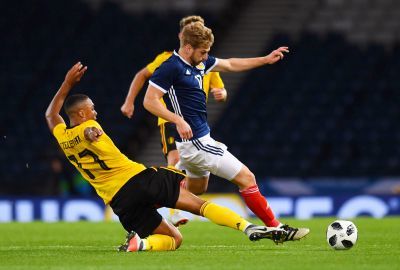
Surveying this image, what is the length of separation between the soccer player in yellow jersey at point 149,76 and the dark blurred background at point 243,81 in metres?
7.68

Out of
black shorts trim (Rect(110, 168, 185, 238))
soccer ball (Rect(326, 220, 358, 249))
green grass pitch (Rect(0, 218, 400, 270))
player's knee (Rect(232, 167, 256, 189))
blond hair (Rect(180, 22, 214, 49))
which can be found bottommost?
green grass pitch (Rect(0, 218, 400, 270))

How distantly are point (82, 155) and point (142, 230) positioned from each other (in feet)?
2.89

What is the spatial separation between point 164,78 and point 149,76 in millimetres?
2010

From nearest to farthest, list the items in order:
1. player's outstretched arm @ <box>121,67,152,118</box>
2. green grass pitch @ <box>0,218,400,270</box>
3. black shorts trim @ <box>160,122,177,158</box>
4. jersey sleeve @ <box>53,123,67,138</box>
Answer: green grass pitch @ <box>0,218,400,270</box>, jersey sleeve @ <box>53,123,67,138</box>, player's outstretched arm @ <box>121,67,152,118</box>, black shorts trim @ <box>160,122,177,158</box>

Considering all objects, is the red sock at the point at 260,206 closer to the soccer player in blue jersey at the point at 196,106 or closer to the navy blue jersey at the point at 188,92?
the soccer player in blue jersey at the point at 196,106

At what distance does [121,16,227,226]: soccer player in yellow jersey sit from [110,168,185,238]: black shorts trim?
60.3 inches

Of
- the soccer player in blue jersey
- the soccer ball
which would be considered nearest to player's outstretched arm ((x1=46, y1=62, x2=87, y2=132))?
the soccer player in blue jersey

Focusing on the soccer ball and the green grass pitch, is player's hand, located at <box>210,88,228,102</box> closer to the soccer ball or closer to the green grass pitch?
the green grass pitch

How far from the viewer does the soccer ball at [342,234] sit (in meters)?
8.70

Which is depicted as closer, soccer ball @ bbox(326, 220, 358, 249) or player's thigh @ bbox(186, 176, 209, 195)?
soccer ball @ bbox(326, 220, 358, 249)

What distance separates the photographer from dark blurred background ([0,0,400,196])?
20750 mm

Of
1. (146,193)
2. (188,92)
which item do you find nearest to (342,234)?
(146,193)

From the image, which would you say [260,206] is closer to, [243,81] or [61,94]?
[61,94]

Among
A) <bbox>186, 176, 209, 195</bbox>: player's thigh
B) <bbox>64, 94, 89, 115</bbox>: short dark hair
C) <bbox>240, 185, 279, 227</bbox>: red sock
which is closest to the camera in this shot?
<bbox>64, 94, 89, 115</bbox>: short dark hair
